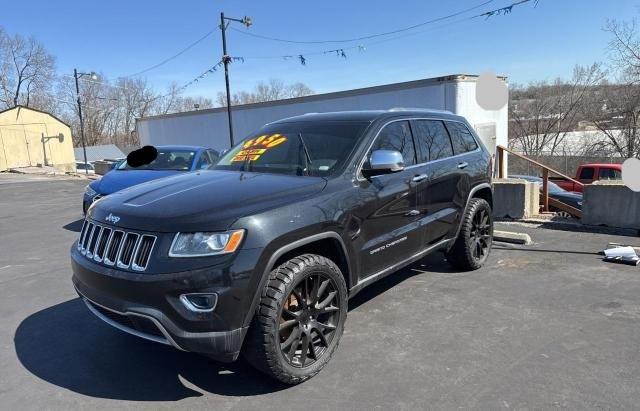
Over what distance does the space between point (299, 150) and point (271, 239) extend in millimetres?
1389

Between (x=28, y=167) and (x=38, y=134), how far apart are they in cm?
386

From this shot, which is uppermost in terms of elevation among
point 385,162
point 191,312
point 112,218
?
point 385,162

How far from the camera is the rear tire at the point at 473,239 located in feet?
17.9

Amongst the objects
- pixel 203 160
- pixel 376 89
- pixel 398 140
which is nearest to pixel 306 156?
pixel 398 140

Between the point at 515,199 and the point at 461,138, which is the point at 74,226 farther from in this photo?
the point at 515,199

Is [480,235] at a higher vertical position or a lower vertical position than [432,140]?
lower

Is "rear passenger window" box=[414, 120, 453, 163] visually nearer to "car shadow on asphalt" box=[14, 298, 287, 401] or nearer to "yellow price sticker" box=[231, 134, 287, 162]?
"yellow price sticker" box=[231, 134, 287, 162]

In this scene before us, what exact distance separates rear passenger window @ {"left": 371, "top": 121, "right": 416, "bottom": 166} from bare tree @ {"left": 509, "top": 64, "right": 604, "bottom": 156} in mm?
40442

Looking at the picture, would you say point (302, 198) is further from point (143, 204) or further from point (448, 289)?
point (448, 289)

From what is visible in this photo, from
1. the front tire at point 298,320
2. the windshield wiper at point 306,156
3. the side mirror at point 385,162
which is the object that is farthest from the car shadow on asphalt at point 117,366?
the side mirror at point 385,162

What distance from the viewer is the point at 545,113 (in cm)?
4372

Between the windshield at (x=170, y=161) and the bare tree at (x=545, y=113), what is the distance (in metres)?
37.9

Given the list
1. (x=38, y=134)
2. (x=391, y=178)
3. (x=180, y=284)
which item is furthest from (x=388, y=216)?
(x=38, y=134)
